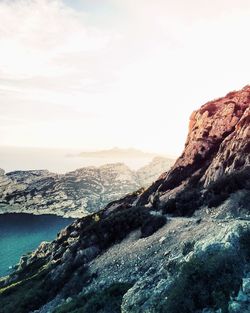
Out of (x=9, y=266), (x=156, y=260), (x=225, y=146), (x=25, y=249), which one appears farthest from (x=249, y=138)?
(x=25, y=249)

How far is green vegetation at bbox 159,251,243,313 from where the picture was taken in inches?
899

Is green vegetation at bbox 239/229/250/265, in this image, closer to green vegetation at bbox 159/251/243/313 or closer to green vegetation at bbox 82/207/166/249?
green vegetation at bbox 159/251/243/313

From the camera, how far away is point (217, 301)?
2231 cm

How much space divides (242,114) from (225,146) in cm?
1208

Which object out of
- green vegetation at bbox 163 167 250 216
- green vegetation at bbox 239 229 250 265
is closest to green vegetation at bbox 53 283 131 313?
green vegetation at bbox 239 229 250 265

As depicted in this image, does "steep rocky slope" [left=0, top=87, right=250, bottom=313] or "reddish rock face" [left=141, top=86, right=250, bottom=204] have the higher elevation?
"reddish rock face" [left=141, top=86, right=250, bottom=204]

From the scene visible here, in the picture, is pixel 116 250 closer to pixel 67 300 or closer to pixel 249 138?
pixel 67 300

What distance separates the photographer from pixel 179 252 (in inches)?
1415

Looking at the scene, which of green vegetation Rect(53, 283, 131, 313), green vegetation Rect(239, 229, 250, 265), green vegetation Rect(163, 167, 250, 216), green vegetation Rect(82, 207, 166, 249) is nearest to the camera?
green vegetation Rect(239, 229, 250, 265)

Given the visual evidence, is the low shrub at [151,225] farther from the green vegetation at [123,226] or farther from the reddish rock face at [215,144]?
the reddish rock face at [215,144]

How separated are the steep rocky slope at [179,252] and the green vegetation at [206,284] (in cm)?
6

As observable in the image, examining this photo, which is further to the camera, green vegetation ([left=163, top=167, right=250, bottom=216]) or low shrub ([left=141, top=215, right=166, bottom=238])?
low shrub ([left=141, top=215, right=166, bottom=238])

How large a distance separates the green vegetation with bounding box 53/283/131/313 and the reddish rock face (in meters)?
43.0

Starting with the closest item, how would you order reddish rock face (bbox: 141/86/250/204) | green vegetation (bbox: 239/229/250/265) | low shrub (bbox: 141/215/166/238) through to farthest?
green vegetation (bbox: 239/229/250/265) → low shrub (bbox: 141/215/166/238) → reddish rock face (bbox: 141/86/250/204)
